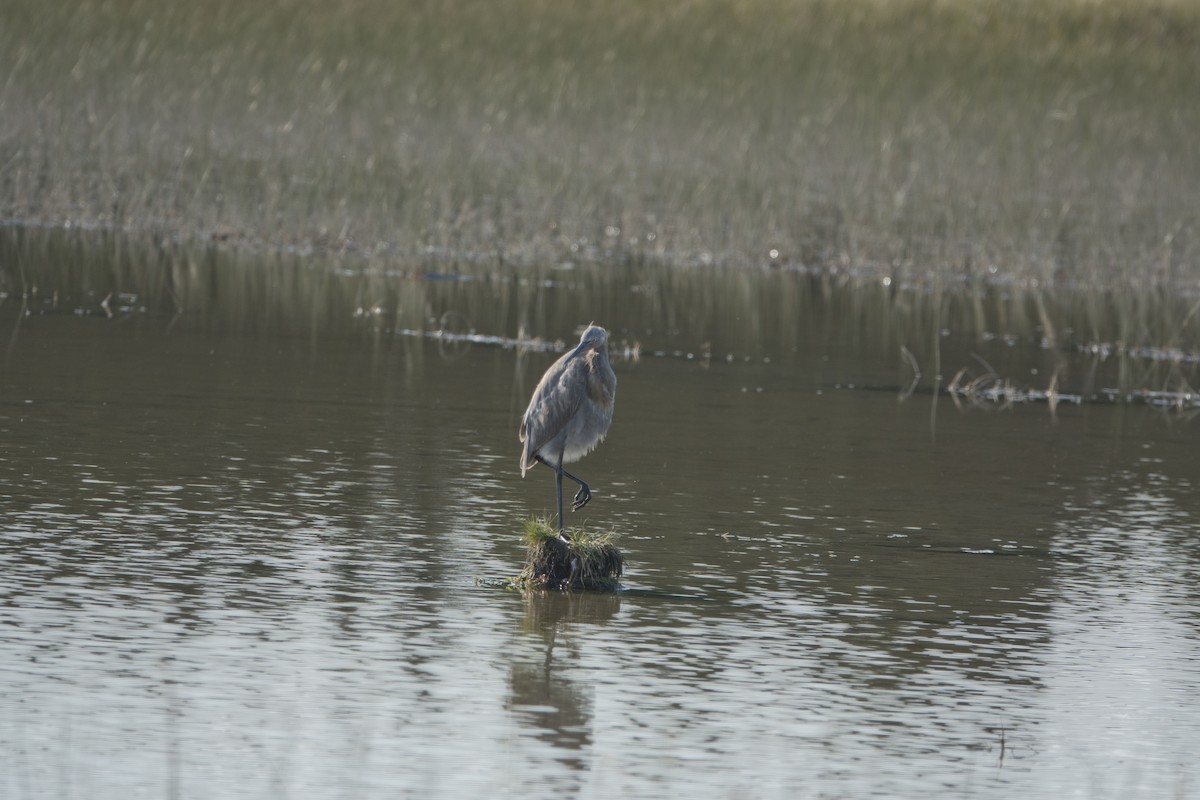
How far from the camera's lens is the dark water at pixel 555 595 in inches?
271

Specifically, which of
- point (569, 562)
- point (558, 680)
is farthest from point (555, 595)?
point (558, 680)

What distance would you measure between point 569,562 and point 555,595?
147mm

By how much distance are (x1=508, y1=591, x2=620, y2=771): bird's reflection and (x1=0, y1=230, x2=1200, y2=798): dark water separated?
0.07 ft

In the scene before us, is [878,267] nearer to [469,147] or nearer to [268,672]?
[469,147]

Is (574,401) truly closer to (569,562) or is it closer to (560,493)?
(560,493)

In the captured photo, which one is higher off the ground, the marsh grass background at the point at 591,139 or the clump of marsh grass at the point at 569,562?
the marsh grass background at the point at 591,139

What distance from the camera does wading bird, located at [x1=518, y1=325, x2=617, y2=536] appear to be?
9.46 m

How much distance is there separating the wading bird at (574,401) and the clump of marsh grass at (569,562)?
39 centimetres

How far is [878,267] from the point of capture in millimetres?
25875

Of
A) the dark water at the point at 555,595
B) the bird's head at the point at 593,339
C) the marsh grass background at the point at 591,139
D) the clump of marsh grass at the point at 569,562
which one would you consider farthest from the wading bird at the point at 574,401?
the marsh grass background at the point at 591,139

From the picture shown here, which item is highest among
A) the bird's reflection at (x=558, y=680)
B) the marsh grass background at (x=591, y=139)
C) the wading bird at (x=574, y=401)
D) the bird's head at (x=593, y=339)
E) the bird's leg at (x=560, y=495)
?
the marsh grass background at (x=591, y=139)

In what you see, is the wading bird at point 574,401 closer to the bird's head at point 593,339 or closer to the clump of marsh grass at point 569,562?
the bird's head at point 593,339

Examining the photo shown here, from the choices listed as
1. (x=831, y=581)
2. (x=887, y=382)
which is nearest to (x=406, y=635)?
(x=831, y=581)

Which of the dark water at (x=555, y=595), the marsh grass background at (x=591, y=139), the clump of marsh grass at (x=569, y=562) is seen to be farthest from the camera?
the marsh grass background at (x=591, y=139)
